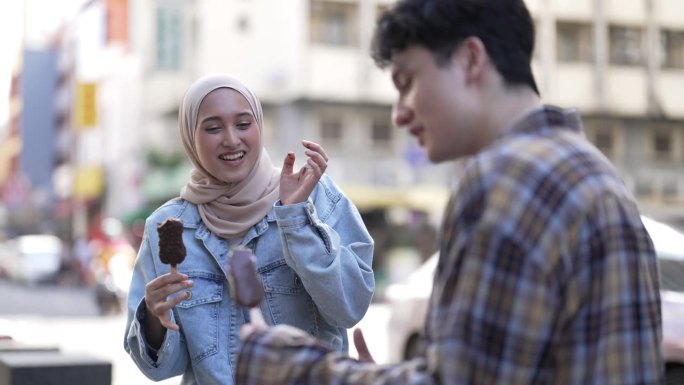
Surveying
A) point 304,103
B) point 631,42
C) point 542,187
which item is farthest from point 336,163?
point 542,187

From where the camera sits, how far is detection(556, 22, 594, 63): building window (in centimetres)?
3212

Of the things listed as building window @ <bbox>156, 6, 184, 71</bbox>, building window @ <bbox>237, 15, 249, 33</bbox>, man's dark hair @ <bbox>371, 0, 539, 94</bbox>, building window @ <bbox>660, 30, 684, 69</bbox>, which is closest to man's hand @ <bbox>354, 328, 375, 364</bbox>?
man's dark hair @ <bbox>371, 0, 539, 94</bbox>

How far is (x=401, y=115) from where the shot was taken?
1630 mm

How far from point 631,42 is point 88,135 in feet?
88.2

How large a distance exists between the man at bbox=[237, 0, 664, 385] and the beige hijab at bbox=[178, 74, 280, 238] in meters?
1.05

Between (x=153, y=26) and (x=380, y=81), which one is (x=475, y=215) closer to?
(x=380, y=81)

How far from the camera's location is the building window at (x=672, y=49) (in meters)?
32.6

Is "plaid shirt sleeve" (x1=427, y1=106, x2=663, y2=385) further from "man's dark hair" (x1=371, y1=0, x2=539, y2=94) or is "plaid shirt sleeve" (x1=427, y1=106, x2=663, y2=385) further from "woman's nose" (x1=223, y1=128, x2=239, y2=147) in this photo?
"woman's nose" (x1=223, y1=128, x2=239, y2=147)

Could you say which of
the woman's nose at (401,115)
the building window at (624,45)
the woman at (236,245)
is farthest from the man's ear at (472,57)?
the building window at (624,45)

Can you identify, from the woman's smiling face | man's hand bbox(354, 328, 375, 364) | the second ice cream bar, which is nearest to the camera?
man's hand bbox(354, 328, 375, 364)

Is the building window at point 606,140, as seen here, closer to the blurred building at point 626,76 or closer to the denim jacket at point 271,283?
the blurred building at point 626,76

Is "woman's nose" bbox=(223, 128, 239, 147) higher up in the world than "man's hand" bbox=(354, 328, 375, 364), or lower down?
higher up

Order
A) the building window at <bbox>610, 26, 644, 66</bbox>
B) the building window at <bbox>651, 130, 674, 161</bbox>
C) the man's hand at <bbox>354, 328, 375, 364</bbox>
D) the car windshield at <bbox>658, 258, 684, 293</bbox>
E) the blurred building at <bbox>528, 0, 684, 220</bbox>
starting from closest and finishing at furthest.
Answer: the man's hand at <bbox>354, 328, 375, 364</bbox>, the car windshield at <bbox>658, 258, 684, 293</bbox>, the blurred building at <bbox>528, 0, 684, 220</bbox>, the building window at <bbox>651, 130, 674, 161</bbox>, the building window at <bbox>610, 26, 644, 66</bbox>

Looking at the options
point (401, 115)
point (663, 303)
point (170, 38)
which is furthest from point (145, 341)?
point (170, 38)
